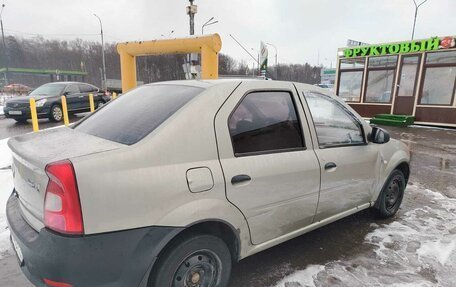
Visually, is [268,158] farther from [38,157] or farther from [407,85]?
[407,85]

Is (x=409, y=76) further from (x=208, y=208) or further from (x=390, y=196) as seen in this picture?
(x=208, y=208)

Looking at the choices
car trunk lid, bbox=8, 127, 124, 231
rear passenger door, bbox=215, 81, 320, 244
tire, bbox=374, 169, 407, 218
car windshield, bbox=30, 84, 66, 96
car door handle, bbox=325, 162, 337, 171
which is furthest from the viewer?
car windshield, bbox=30, 84, 66, 96

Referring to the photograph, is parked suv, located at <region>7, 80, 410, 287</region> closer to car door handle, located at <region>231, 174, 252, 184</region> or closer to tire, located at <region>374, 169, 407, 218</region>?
car door handle, located at <region>231, 174, 252, 184</region>

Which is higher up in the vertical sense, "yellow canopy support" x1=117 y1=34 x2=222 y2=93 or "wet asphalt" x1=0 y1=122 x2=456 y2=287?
"yellow canopy support" x1=117 y1=34 x2=222 y2=93

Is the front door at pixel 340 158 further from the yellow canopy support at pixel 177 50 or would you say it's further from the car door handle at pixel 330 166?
the yellow canopy support at pixel 177 50

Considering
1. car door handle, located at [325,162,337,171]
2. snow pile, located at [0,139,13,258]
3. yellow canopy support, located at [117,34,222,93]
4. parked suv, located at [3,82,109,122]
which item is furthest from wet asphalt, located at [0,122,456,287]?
parked suv, located at [3,82,109,122]

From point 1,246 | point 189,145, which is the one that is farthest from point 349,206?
point 1,246

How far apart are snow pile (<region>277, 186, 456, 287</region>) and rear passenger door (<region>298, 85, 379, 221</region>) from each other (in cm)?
49

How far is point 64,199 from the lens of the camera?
1709 millimetres

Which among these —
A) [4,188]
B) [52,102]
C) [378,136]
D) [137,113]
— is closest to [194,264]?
[137,113]

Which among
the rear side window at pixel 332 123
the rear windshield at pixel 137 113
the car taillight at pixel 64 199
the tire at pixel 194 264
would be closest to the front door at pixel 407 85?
the rear side window at pixel 332 123

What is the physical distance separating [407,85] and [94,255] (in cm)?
1492

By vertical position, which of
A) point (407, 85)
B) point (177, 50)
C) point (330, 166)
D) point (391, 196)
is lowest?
point (391, 196)

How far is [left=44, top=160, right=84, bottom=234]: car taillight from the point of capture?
169cm
